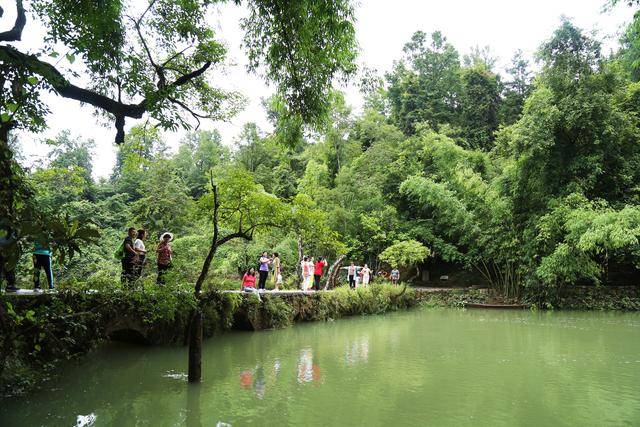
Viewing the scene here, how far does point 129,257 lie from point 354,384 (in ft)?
14.8

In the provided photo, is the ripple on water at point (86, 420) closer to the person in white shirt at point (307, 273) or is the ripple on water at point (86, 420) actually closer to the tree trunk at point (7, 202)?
the tree trunk at point (7, 202)

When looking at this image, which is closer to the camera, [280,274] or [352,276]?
[280,274]

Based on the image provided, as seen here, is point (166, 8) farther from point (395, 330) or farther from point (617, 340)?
point (617, 340)

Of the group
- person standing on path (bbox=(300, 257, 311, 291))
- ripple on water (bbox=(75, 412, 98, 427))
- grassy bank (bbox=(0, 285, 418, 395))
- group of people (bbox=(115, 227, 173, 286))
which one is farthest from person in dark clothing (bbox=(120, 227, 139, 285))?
person standing on path (bbox=(300, 257, 311, 291))

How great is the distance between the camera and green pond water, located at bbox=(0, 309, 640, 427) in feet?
16.6

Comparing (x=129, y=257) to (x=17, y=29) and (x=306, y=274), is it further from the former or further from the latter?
(x=306, y=274)

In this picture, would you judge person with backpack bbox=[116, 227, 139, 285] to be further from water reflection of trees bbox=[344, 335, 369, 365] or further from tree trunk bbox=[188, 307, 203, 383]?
water reflection of trees bbox=[344, 335, 369, 365]

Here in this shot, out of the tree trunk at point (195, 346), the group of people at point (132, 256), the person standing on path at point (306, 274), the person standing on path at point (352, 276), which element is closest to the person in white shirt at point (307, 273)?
the person standing on path at point (306, 274)

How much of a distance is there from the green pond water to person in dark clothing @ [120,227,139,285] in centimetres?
150

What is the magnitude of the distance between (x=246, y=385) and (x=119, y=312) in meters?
2.63

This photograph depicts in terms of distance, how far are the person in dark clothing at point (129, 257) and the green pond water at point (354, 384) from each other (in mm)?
1497

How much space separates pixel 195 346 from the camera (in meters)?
6.24

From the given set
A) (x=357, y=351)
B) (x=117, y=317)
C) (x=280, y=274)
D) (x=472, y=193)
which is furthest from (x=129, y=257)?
(x=472, y=193)

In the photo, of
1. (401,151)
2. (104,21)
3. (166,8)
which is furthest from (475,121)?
(104,21)
